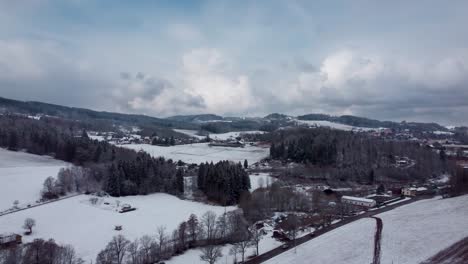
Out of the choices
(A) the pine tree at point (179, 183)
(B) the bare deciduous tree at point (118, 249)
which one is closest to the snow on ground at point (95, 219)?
(B) the bare deciduous tree at point (118, 249)

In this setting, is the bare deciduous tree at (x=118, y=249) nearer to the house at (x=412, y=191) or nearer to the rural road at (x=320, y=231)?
the rural road at (x=320, y=231)

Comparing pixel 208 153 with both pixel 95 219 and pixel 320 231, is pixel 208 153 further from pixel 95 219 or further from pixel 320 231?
pixel 320 231

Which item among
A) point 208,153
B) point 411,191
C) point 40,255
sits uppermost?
point 208,153

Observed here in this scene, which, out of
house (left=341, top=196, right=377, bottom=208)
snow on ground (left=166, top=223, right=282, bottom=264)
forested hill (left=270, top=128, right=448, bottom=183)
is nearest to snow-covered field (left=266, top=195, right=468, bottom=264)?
snow on ground (left=166, top=223, right=282, bottom=264)

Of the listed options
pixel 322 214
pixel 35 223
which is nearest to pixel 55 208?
pixel 35 223

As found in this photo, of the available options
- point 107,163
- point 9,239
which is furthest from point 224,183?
point 9,239

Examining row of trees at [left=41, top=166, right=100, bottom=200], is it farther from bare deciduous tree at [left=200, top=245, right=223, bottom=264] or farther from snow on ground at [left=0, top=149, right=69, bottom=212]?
bare deciduous tree at [left=200, top=245, right=223, bottom=264]
